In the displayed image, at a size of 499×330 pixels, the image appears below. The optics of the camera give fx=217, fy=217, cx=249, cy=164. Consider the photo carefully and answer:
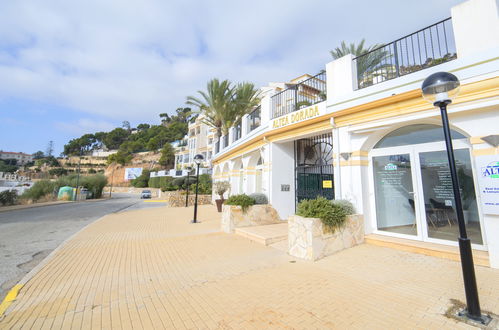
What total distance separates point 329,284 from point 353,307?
28.0 inches

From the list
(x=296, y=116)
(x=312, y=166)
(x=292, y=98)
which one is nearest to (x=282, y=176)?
(x=312, y=166)

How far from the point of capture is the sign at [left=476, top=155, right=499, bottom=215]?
3.96 metres

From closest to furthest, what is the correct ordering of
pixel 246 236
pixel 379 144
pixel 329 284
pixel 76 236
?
pixel 329 284 < pixel 379 144 < pixel 246 236 < pixel 76 236

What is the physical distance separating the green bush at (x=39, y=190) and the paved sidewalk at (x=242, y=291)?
26.2 m

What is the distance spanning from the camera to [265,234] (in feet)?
22.3

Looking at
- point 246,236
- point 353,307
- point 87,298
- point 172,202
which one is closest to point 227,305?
point 353,307

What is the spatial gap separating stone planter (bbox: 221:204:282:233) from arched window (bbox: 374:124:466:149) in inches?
177

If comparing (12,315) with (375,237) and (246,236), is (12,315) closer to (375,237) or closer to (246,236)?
(246,236)

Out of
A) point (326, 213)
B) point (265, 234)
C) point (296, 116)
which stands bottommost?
point (265, 234)

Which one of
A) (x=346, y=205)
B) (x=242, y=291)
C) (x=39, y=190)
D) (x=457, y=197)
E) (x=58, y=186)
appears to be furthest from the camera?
(x=58, y=186)

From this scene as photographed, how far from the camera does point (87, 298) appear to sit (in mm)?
3328

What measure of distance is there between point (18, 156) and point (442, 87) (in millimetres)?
192070

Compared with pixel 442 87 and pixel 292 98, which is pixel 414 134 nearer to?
pixel 442 87

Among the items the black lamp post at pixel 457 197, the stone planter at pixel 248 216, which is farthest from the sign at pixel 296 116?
the black lamp post at pixel 457 197
